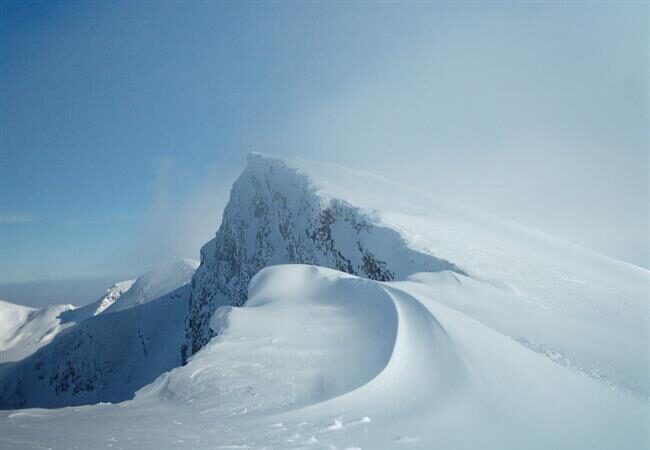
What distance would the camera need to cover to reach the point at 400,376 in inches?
292

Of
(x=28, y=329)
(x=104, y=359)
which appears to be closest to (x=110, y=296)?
(x=28, y=329)

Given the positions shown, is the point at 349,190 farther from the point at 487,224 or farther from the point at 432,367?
the point at 432,367

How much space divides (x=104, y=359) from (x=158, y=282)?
32.3 meters

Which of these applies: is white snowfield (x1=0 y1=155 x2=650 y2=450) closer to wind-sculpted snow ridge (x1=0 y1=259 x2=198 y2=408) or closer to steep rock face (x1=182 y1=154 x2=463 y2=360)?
steep rock face (x1=182 y1=154 x2=463 y2=360)

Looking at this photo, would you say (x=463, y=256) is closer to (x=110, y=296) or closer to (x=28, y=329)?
(x=110, y=296)

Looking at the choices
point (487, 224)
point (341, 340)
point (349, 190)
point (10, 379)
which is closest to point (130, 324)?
point (10, 379)

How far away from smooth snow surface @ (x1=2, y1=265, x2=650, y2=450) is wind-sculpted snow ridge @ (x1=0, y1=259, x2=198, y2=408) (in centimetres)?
6342

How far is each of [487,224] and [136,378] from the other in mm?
69115

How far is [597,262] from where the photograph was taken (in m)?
21.5

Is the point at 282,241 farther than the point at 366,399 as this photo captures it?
Yes

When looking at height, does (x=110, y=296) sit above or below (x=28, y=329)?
above

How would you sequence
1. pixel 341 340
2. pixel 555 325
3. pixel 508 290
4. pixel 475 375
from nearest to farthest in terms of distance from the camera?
pixel 475 375 → pixel 341 340 → pixel 555 325 → pixel 508 290

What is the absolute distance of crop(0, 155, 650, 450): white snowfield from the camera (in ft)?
17.9

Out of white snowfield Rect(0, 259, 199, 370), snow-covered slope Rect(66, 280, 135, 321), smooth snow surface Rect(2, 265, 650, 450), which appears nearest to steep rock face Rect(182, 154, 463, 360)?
smooth snow surface Rect(2, 265, 650, 450)
